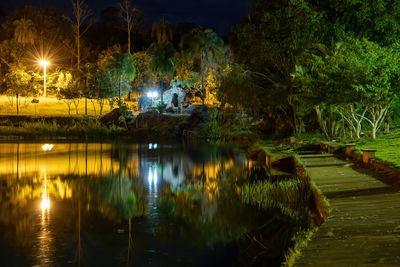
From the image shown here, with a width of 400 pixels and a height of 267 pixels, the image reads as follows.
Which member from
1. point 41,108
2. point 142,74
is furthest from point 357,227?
point 142,74

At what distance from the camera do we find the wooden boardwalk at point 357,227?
19.7 feet

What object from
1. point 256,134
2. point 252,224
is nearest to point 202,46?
point 256,134

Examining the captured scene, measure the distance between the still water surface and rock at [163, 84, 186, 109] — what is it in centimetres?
3601

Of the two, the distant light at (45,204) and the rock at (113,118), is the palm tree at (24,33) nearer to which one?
the rock at (113,118)

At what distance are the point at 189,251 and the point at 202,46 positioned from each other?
47.1m

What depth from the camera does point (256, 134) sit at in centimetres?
3641

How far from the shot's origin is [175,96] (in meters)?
58.7

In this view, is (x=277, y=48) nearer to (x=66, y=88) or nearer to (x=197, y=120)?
(x=197, y=120)

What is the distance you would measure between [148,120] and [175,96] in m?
12.4

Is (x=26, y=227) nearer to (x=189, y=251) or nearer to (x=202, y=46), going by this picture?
(x=189, y=251)

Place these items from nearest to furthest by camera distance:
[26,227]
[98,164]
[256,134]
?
[26,227] → [98,164] → [256,134]

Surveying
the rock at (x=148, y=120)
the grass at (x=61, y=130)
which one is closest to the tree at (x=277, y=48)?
the rock at (x=148, y=120)

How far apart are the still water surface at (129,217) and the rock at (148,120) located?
77.8 feet

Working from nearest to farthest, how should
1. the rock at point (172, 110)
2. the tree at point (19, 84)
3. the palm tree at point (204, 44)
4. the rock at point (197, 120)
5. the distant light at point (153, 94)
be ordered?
the rock at point (197, 120) < the tree at point (19, 84) < the rock at point (172, 110) < the palm tree at point (204, 44) < the distant light at point (153, 94)
